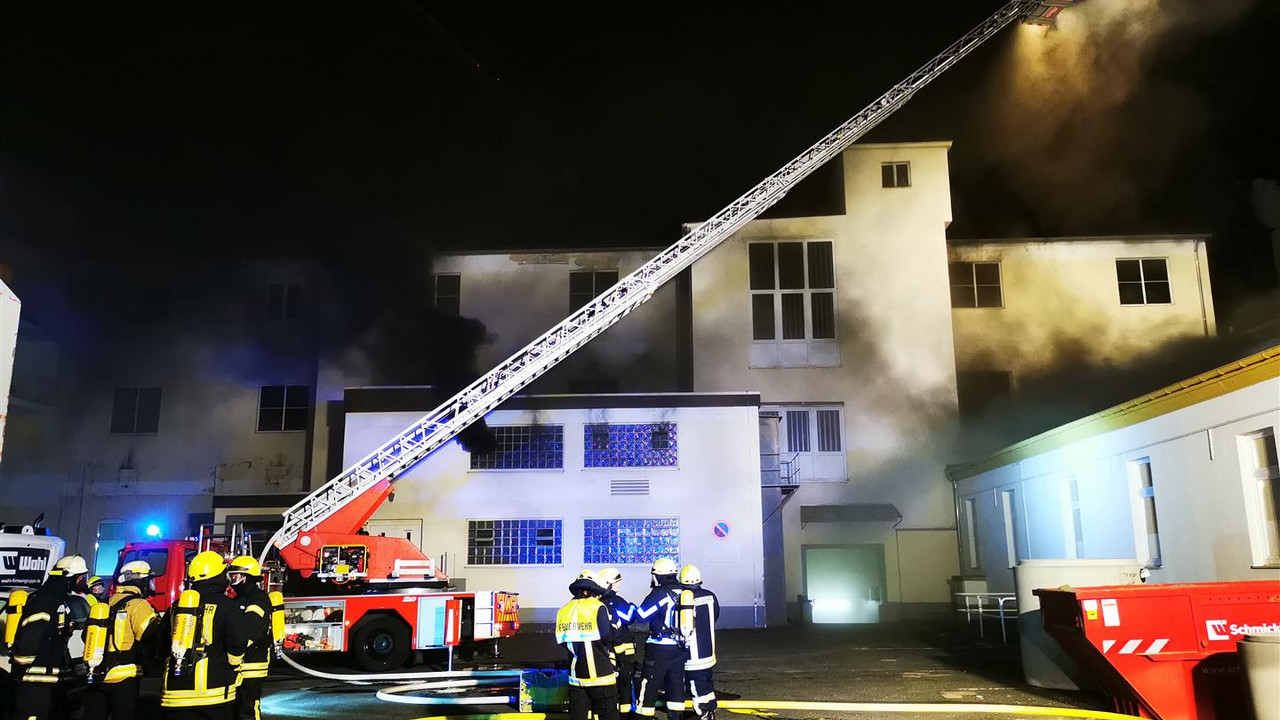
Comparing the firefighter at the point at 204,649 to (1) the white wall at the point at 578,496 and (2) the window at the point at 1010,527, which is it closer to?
(1) the white wall at the point at 578,496

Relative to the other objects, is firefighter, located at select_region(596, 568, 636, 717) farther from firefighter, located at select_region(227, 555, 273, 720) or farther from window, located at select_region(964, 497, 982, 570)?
window, located at select_region(964, 497, 982, 570)

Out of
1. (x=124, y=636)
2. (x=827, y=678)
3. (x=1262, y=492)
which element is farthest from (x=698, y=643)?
(x=1262, y=492)

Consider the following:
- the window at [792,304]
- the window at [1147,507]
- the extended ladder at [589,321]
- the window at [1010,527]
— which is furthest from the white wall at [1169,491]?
the extended ladder at [589,321]

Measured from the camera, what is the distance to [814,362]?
25656 mm

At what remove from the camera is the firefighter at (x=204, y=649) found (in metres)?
6.17

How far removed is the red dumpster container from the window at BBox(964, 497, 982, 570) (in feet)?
48.3

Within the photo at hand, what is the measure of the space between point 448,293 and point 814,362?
11775 millimetres

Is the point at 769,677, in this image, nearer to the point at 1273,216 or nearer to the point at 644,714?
the point at 644,714

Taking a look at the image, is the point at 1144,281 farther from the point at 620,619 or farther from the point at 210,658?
the point at 210,658

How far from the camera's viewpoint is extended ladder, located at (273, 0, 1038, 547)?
17234 mm

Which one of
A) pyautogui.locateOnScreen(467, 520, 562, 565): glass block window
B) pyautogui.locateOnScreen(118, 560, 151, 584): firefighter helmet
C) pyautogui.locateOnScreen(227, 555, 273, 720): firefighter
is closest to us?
pyautogui.locateOnScreen(227, 555, 273, 720): firefighter

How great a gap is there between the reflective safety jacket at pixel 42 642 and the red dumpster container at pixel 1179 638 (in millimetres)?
9570

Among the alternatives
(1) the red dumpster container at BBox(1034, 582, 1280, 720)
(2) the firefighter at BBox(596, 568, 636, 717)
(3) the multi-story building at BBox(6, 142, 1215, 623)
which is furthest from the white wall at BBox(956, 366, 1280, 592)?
(2) the firefighter at BBox(596, 568, 636, 717)

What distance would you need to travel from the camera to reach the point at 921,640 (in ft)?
58.5
